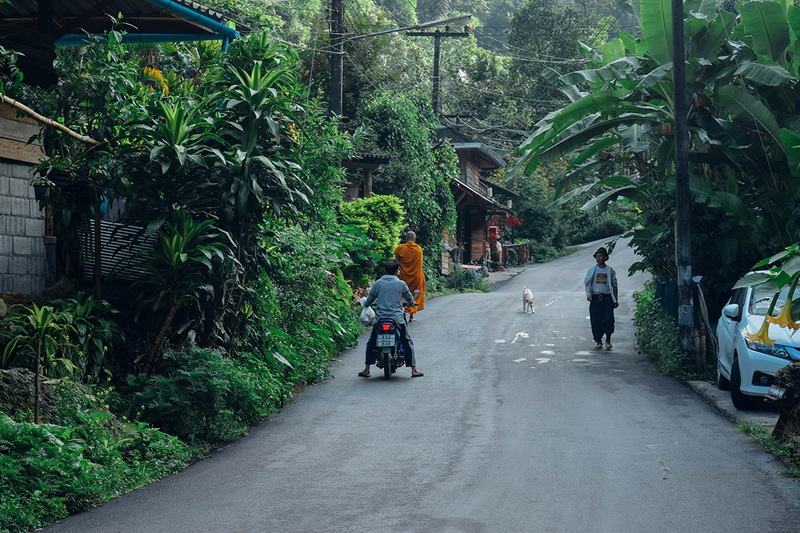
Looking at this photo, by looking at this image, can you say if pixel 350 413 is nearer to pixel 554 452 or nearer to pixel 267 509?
pixel 554 452

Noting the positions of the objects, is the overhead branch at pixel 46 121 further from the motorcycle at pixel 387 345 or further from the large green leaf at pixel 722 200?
the large green leaf at pixel 722 200

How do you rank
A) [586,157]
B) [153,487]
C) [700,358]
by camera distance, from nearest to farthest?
[153,487], [700,358], [586,157]

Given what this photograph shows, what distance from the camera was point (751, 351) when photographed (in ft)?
39.8

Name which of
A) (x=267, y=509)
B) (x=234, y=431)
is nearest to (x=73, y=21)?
(x=234, y=431)

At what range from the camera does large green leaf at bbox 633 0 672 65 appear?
16359mm

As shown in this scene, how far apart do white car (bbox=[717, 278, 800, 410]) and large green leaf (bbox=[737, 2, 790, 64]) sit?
4.62 m

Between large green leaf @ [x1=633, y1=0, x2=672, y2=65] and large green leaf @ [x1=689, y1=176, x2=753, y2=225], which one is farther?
large green leaf @ [x1=633, y1=0, x2=672, y2=65]

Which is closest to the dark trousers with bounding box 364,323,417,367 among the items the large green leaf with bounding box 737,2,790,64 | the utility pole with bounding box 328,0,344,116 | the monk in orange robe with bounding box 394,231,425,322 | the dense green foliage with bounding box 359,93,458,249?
the monk in orange robe with bounding box 394,231,425,322

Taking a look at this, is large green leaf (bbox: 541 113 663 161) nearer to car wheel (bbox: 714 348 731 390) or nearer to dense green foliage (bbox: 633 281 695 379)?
dense green foliage (bbox: 633 281 695 379)

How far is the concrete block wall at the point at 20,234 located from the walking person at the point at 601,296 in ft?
32.8

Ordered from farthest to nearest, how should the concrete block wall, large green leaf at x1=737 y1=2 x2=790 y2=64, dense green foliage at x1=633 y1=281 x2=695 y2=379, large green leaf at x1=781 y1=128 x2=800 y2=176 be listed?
dense green foliage at x1=633 y1=281 x2=695 y2=379 < large green leaf at x1=737 y1=2 x2=790 y2=64 < large green leaf at x1=781 y1=128 x2=800 y2=176 < the concrete block wall

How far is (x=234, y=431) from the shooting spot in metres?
11.0

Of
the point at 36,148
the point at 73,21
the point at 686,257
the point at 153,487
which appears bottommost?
the point at 153,487

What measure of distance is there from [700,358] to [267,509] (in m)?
10.2
